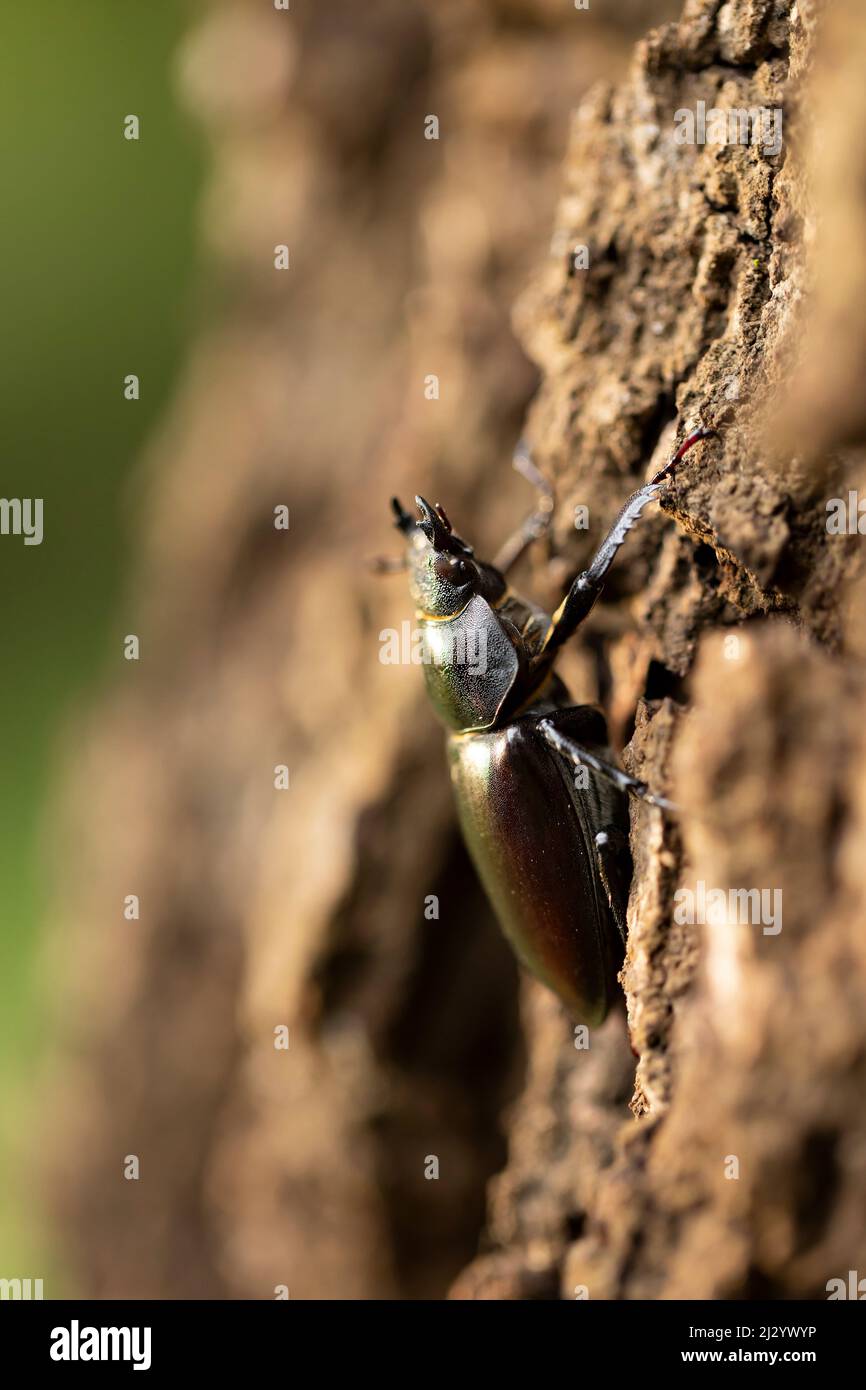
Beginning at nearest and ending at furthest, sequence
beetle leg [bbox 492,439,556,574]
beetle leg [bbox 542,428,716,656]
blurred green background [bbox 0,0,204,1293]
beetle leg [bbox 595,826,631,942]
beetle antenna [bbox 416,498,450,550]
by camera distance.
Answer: beetle leg [bbox 542,428,716,656], beetle leg [bbox 595,826,631,942], beetle antenna [bbox 416,498,450,550], beetle leg [bbox 492,439,556,574], blurred green background [bbox 0,0,204,1293]

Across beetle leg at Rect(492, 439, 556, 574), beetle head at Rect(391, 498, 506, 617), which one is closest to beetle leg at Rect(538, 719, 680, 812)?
beetle head at Rect(391, 498, 506, 617)

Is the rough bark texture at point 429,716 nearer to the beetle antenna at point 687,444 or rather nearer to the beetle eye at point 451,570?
the beetle antenna at point 687,444

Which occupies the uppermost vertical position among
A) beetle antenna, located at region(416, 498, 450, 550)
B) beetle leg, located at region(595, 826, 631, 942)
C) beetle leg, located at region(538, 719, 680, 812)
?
beetle antenna, located at region(416, 498, 450, 550)

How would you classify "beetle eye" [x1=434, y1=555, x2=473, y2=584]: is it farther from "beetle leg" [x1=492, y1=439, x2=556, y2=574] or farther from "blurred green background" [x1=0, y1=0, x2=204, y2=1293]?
"blurred green background" [x1=0, y1=0, x2=204, y2=1293]

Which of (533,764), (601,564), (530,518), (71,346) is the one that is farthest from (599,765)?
(71,346)

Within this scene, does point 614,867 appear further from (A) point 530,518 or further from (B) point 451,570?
(A) point 530,518
